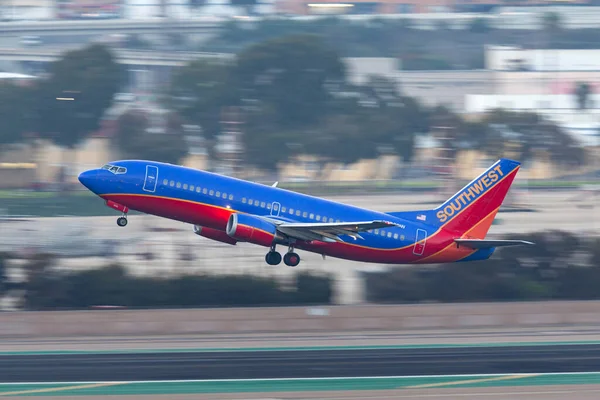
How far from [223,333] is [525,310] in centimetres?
1508

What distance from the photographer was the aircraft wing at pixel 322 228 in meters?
46.1

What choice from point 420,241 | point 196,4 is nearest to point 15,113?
point 420,241

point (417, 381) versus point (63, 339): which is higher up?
point (417, 381)

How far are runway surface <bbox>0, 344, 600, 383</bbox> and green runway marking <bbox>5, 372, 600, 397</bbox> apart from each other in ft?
2.60

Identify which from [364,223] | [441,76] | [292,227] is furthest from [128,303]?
[441,76]

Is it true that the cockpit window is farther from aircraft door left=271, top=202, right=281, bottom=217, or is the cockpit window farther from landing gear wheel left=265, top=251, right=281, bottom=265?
landing gear wheel left=265, top=251, right=281, bottom=265

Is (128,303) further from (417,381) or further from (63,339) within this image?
(417,381)

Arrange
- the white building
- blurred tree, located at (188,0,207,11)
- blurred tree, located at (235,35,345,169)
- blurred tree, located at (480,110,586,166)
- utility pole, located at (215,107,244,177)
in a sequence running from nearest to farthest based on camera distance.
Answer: utility pole, located at (215,107,244,177), blurred tree, located at (480,110,586,166), blurred tree, located at (235,35,345,169), the white building, blurred tree, located at (188,0,207,11)

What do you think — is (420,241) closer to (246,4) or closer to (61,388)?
(61,388)

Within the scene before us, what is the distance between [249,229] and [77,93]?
72.8m

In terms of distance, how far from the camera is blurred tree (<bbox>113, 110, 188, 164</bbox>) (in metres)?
102

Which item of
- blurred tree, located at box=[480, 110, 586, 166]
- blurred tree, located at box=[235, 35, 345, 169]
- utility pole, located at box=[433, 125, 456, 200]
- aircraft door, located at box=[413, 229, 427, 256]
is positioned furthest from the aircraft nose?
blurred tree, located at box=[480, 110, 586, 166]

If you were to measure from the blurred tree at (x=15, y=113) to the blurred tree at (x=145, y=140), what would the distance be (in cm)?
1156

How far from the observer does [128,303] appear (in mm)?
52938
